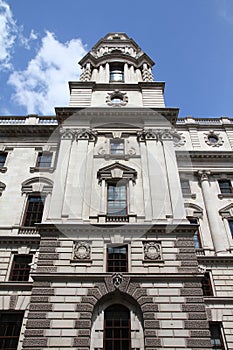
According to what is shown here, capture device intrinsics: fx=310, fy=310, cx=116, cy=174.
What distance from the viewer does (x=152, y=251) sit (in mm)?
18594

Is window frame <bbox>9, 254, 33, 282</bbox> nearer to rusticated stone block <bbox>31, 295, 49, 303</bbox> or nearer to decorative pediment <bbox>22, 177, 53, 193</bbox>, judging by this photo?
rusticated stone block <bbox>31, 295, 49, 303</bbox>

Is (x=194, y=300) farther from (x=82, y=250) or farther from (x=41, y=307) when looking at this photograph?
(x=41, y=307)

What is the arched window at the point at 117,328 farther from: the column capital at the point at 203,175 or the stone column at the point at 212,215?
the column capital at the point at 203,175

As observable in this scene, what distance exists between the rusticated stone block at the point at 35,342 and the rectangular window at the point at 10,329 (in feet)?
11.1

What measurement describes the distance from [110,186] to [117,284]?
802 centimetres

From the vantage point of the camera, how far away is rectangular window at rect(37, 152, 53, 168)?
2845 centimetres

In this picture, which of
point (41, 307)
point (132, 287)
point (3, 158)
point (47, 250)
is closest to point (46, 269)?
point (47, 250)

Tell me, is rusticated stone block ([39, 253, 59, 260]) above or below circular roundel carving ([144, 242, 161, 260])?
below

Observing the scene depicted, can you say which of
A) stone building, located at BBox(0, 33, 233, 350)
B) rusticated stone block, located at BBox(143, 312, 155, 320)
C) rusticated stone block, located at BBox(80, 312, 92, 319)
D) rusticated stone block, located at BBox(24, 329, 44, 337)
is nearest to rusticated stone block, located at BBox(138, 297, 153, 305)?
stone building, located at BBox(0, 33, 233, 350)

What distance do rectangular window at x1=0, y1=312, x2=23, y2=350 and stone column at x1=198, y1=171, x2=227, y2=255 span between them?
1488cm

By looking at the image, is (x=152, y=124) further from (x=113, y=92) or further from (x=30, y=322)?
(x=30, y=322)

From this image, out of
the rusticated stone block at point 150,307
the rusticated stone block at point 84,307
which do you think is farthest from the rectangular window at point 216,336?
the rusticated stone block at point 84,307

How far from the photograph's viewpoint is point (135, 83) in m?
32.2

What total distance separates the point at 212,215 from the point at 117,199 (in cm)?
912
